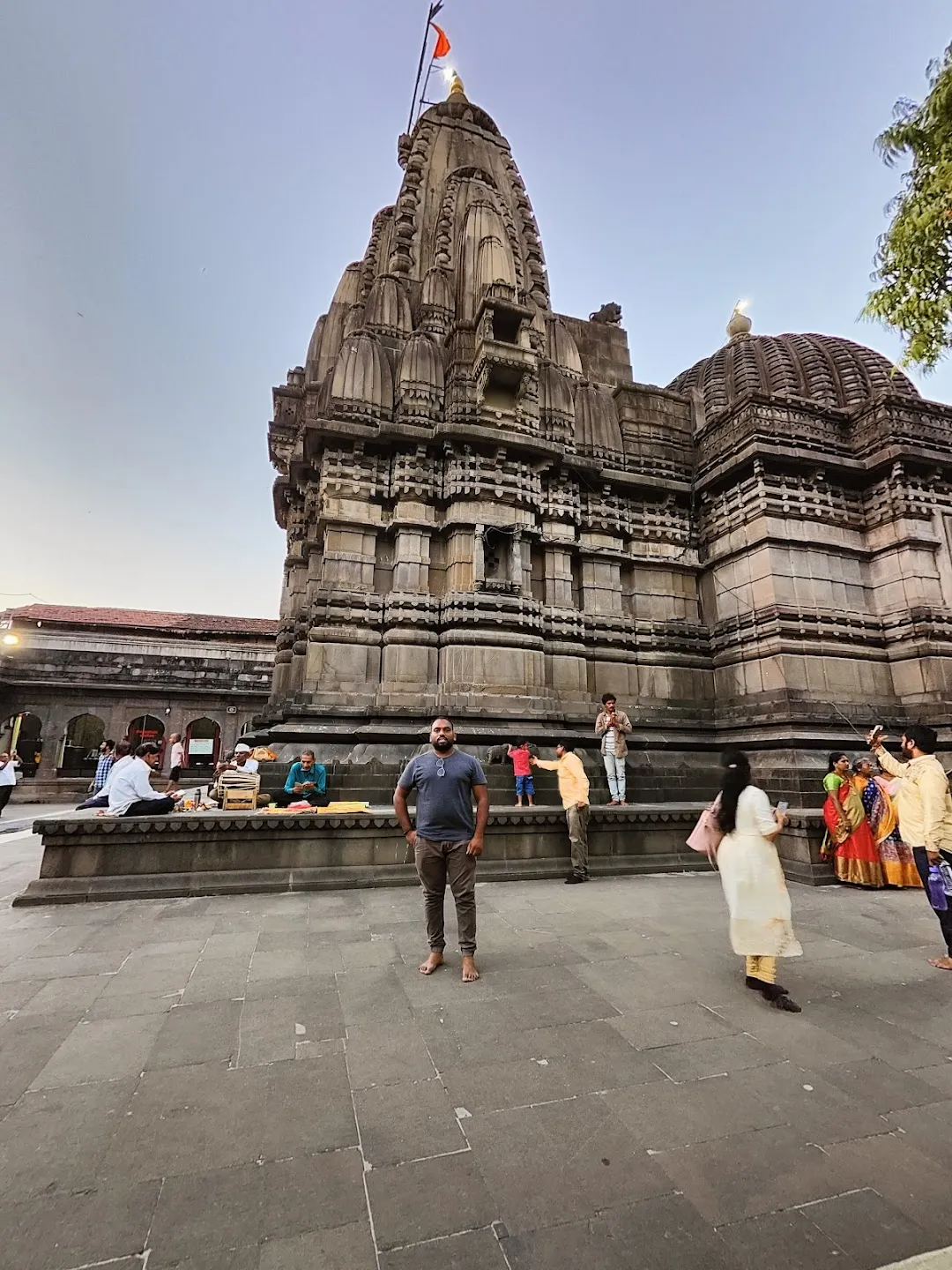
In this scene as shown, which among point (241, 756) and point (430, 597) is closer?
point (241, 756)

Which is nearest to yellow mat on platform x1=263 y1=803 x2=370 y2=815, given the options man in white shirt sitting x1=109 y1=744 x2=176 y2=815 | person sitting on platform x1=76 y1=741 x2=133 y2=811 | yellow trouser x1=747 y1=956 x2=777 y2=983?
man in white shirt sitting x1=109 y1=744 x2=176 y2=815

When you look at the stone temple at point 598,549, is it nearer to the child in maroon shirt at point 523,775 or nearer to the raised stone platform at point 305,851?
the child in maroon shirt at point 523,775

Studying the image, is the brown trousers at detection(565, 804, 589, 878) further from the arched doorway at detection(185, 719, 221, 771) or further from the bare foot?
the arched doorway at detection(185, 719, 221, 771)

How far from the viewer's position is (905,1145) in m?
2.45

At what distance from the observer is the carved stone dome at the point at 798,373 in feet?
47.8

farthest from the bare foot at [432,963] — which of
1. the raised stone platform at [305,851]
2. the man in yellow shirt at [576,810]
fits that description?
the man in yellow shirt at [576,810]

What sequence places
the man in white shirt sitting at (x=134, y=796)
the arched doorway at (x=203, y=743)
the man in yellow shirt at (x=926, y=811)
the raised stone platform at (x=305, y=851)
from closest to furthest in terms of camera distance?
the man in yellow shirt at (x=926, y=811)
the raised stone platform at (x=305, y=851)
the man in white shirt sitting at (x=134, y=796)
the arched doorway at (x=203, y=743)

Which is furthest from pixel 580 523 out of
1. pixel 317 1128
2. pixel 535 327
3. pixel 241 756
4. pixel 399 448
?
pixel 317 1128

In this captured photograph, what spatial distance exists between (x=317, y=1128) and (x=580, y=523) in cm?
1231

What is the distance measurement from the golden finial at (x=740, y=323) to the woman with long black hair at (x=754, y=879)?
17.9m

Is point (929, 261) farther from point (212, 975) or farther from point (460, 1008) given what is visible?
point (212, 975)

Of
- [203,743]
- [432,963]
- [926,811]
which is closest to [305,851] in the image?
[432,963]

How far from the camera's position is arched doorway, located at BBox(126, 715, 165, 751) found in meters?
24.5

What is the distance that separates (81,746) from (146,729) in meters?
6.78
